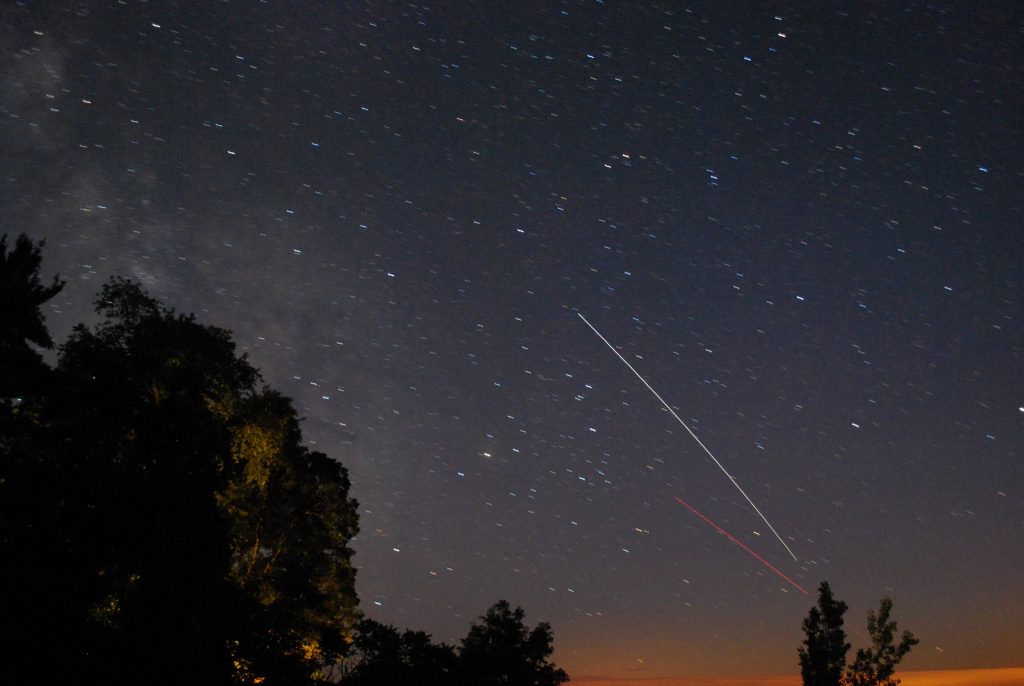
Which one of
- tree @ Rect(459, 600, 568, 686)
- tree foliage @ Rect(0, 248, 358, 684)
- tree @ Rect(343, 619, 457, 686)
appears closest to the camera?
tree foliage @ Rect(0, 248, 358, 684)

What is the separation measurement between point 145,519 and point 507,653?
23251 mm

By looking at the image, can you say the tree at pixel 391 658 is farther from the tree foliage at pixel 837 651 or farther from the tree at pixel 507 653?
the tree foliage at pixel 837 651

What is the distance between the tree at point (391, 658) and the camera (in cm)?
2620

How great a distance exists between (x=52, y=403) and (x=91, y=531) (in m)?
3.38

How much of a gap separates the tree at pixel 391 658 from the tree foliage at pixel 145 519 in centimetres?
173

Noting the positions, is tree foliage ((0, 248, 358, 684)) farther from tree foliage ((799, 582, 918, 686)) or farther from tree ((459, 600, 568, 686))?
tree foliage ((799, 582, 918, 686))

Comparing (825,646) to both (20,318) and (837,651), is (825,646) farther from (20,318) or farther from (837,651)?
(20,318)

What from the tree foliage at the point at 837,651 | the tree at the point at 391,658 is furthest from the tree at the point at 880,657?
the tree at the point at 391,658

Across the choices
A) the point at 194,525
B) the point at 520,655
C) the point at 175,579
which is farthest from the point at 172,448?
the point at 520,655

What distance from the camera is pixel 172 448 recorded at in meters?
17.9

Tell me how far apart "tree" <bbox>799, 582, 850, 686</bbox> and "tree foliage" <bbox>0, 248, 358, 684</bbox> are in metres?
32.9

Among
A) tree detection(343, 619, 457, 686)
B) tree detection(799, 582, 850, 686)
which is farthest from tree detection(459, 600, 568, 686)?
tree detection(799, 582, 850, 686)

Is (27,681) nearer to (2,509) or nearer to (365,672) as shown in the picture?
(2,509)

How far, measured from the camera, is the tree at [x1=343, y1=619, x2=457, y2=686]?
1032 inches
